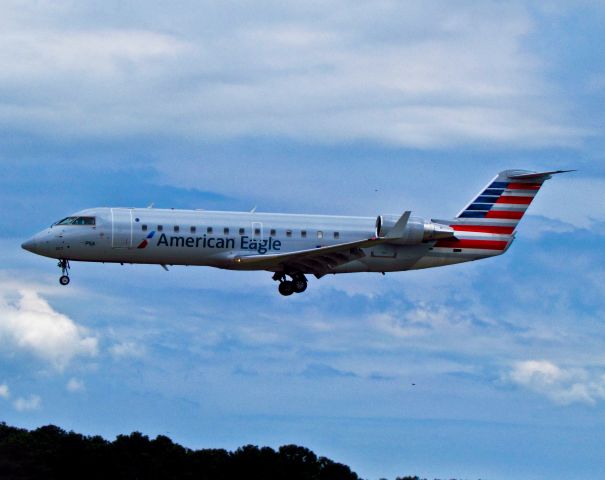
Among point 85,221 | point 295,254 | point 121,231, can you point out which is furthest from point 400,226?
point 85,221

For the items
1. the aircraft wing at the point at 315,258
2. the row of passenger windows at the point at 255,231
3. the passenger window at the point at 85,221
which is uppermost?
the passenger window at the point at 85,221

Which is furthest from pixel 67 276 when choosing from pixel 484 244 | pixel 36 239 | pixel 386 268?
pixel 484 244

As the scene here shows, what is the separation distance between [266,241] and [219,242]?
228cm

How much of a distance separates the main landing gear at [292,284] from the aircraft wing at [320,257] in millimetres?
475

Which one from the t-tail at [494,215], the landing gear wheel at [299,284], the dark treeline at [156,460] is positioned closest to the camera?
the landing gear wheel at [299,284]

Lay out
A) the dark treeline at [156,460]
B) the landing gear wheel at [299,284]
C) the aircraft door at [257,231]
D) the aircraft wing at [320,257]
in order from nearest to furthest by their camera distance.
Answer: the aircraft wing at [320,257] → the aircraft door at [257,231] → the landing gear wheel at [299,284] → the dark treeline at [156,460]

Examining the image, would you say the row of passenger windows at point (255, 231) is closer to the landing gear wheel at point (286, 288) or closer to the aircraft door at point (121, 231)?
the aircraft door at point (121, 231)

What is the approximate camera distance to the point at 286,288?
71.4 metres

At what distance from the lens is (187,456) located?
87875 millimetres

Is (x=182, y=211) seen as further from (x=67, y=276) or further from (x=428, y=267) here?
(x=428, y=267)

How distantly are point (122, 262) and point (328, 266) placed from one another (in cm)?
954

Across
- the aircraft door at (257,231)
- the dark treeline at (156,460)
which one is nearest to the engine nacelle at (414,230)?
the aircraft door at (257,231)

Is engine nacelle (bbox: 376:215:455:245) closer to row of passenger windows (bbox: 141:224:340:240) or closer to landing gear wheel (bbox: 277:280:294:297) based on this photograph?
row of passenger windows (bbox: 141:224:340:240)

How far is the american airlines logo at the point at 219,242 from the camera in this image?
226 ft
